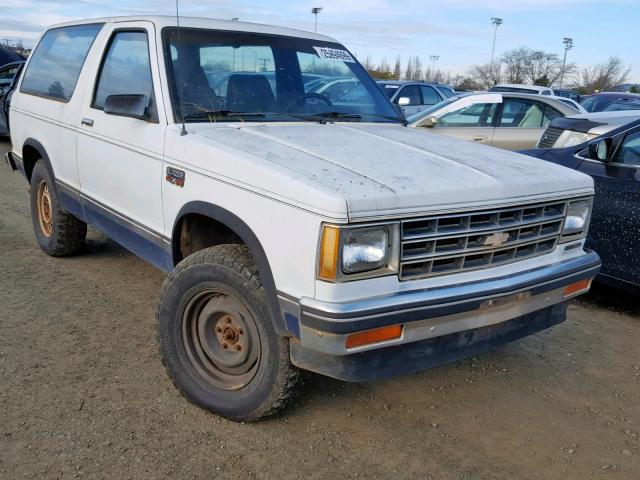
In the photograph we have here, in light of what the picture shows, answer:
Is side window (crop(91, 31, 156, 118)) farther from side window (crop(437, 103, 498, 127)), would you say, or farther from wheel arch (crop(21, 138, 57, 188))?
side window (crop(437, 103, 498, 127))

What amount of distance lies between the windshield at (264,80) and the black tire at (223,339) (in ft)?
3.15

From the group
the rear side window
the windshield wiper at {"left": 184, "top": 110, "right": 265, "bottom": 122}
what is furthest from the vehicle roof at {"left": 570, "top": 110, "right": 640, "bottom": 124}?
the rear side window

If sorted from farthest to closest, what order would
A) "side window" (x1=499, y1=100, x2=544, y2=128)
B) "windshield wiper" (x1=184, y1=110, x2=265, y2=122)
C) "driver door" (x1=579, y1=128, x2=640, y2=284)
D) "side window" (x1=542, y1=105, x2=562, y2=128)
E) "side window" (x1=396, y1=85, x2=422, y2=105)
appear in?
"side window" (x1=396, y1=85, x2=422, y2=105)
"side window" (x1=542, y1=105, x2=562, y2=128)
"side window" (x1=499, y1=100, x2=544, y2=128)
"driver door" (x1=579, y1=128, x2=640, y2=284)
"windshield wiper" (x1=184, y1=110, x2=265, y2=122)

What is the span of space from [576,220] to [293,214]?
1.68 m

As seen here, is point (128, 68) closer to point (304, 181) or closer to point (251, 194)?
point (251, 194)

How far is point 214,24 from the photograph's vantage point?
3.99 metres

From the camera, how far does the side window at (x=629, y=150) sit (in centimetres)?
474

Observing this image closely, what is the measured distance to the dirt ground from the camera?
9.16ft

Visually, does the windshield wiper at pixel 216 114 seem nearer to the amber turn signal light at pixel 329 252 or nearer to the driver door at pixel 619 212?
the amber turn signal light at pixel 329 252

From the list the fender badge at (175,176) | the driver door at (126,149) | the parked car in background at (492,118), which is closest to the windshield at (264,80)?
the driver door at (126,149)

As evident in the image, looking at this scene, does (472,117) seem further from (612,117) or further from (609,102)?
(609,102)

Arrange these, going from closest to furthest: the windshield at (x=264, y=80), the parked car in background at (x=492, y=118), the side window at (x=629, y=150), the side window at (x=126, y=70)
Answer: the windshield at (x=264, y=80) < the side window at (x=126, y=70) < the side window at (x=629, y=150) < the parked car in background at (x=492, y=118)

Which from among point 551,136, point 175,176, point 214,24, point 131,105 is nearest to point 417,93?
point 551,136

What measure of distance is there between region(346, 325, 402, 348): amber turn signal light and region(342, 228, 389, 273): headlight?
0.25m
